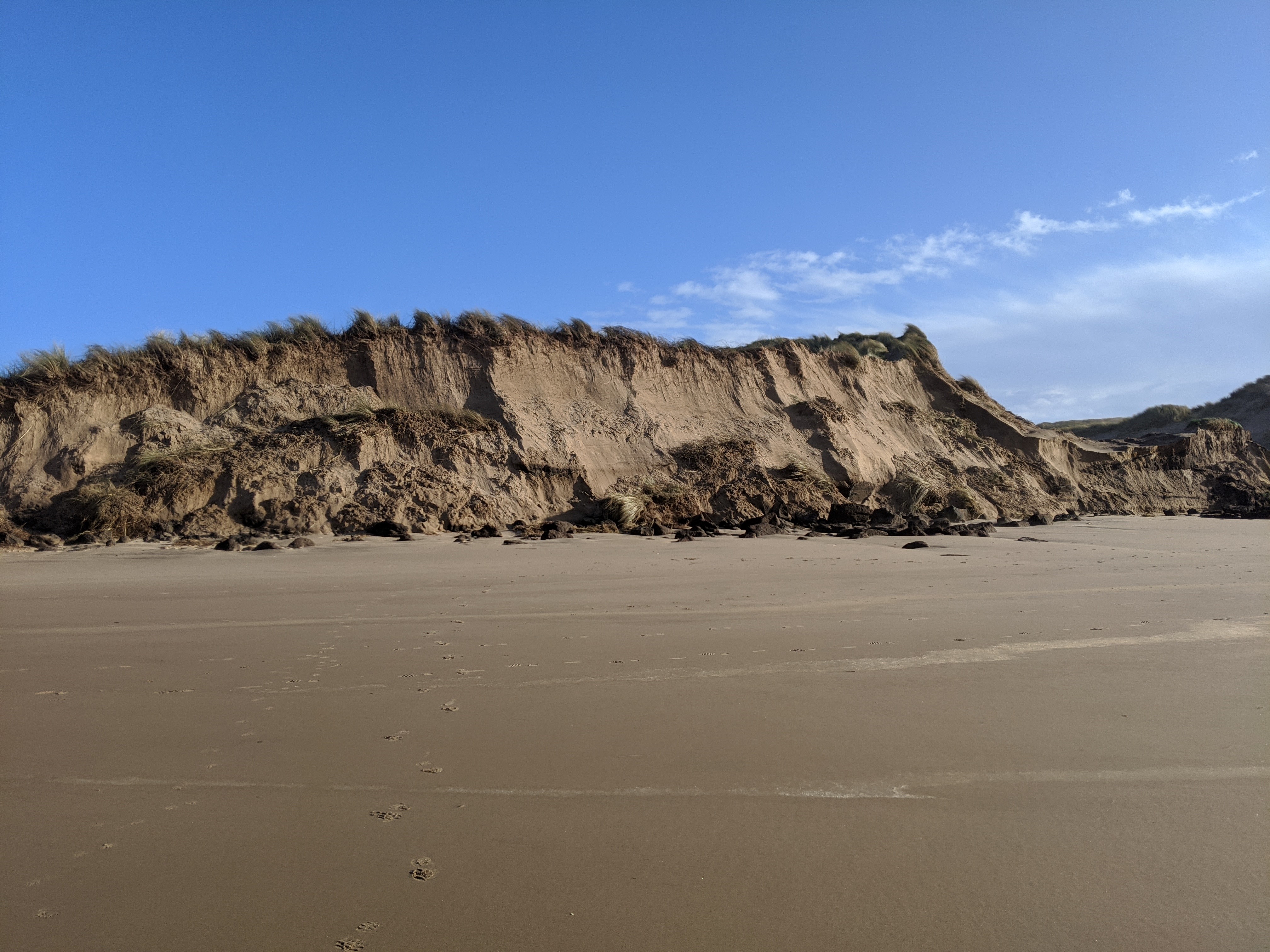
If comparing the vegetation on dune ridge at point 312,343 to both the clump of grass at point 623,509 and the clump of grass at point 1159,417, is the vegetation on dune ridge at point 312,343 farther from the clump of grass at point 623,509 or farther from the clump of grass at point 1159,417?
the clump of grass at point 1159,417

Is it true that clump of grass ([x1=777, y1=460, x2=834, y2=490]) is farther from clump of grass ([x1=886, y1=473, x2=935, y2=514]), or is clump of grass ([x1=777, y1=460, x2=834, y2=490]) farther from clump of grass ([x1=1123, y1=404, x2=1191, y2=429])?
clump of grass ([x1=1123, y1=404, x2=1191, y2=429])

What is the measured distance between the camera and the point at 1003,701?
356 cm

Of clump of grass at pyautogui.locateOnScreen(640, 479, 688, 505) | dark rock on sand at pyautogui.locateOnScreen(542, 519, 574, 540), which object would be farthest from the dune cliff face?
dark rock on sand at pyautogui.locateOnScreen(542, 519, 574, 540)

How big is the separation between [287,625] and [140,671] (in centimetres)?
117

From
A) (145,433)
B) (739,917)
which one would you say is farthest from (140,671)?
(145,433)

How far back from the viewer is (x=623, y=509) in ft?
44.1

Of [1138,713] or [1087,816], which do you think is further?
[1138,713]

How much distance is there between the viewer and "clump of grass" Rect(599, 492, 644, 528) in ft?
43.7

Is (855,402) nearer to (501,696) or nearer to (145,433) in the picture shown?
(145,433)

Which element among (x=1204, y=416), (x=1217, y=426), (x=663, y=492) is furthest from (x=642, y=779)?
(x=1204, y=416)

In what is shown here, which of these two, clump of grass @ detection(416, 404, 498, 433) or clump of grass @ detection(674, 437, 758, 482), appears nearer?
clump of grass @ detection(416, 404, 498, 433)

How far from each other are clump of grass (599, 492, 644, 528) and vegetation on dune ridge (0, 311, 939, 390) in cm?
462

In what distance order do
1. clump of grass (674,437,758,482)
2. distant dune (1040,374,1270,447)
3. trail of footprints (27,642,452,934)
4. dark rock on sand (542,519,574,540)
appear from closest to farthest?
1. trail of footprints (27,642,452,934)
2. dark rock on sand (542,519,574,540)
3. clump of grass (674,437,758,482)
4. distant dune (1040,374,1270,447)

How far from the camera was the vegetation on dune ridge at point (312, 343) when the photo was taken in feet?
47.4
